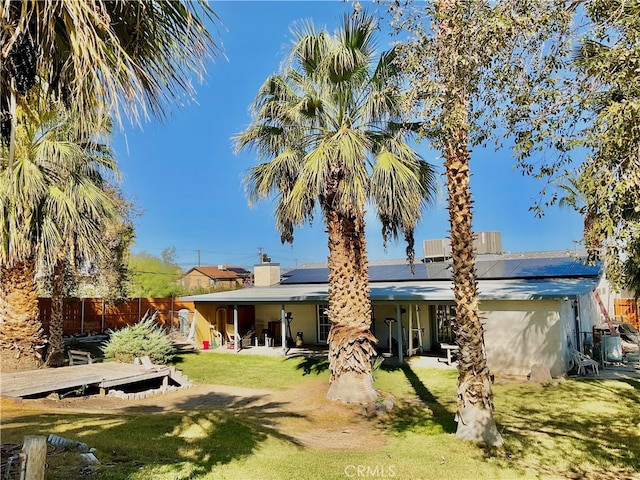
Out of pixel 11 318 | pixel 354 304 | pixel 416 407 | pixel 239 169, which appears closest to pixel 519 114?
pixel 354 304

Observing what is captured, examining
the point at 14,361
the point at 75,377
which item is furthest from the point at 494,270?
the point at 14,361

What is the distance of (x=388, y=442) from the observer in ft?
25.6

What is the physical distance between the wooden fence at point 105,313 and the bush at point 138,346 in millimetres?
8006

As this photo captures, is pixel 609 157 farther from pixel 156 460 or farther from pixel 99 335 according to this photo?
pixel 99 335

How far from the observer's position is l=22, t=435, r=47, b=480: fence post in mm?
3377

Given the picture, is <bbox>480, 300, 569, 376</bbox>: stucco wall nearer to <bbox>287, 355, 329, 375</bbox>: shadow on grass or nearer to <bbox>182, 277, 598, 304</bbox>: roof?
<bbox>182, 277, 598, 304</bbox>: roof

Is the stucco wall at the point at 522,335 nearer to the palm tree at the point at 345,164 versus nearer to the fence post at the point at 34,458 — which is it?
the palm tree at the point at 345,164

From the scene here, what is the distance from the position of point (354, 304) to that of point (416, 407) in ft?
9.23

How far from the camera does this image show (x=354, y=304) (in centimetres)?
1060

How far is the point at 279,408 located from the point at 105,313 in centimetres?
1746

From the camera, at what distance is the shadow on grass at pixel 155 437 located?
532 cm

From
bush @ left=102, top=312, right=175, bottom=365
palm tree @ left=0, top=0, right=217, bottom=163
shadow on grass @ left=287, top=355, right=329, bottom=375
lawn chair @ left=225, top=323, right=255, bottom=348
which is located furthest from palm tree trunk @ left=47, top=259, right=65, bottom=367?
palm tree @ left=0, top=0, right=217, bottom=163

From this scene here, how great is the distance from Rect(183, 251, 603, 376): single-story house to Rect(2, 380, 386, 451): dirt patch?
4243 millimetres

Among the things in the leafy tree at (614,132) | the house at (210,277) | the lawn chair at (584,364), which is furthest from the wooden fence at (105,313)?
the house at (210,277)
